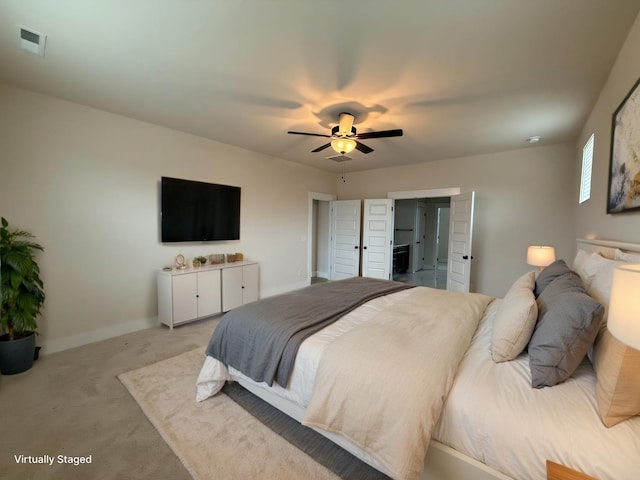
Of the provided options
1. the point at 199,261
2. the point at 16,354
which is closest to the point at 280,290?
the point at 199,261

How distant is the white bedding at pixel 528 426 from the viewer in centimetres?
96

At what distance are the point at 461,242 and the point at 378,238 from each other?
1.66 meters

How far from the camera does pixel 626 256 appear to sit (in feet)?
5.48

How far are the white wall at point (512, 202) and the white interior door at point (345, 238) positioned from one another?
5.50 feet

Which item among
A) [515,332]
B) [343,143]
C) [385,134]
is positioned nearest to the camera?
[515,332]

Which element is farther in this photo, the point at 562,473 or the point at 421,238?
the point at 421,238

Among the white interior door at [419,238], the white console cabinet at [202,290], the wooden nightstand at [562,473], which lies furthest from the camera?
the white interior door at [419,238]

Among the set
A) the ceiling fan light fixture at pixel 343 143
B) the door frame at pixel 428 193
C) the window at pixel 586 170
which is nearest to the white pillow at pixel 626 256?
the window at pixel 586 170

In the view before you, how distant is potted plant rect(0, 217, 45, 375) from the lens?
2.41 m

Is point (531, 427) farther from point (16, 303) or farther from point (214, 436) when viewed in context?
point (16, 303)

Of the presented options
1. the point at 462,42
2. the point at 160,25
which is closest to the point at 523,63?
the point at 462,42

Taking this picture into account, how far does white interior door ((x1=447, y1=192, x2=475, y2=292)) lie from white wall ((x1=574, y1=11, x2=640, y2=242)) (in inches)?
54.4

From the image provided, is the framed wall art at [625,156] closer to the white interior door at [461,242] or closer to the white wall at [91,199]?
the white interior door at [461,242]

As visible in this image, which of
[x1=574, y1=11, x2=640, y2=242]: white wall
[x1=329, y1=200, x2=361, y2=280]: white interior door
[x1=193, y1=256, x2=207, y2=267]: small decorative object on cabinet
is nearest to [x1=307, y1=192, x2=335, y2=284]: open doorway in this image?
[x1=329, y1=200, x2=361, y2=280]: white interior door
